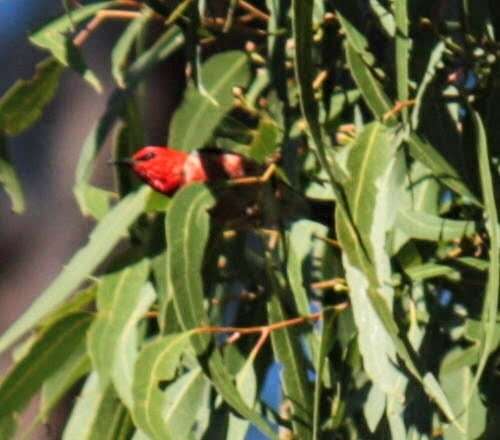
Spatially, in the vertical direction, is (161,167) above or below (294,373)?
above

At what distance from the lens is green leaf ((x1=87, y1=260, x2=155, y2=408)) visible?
1.48 m

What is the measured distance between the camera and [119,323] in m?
1.51

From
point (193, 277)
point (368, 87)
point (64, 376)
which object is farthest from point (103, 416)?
point (368, 87)

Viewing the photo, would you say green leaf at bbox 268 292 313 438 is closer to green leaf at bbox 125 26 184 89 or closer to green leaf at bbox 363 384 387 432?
green leaf at bbox 363 384 387 432

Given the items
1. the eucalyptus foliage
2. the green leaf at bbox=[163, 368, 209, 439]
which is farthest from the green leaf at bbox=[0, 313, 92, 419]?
the green leaf at bbox=[163, 368, 209, 439]

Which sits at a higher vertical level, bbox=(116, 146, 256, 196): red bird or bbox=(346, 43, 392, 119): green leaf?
bbox=(346, 43, 392, 119): green leaf

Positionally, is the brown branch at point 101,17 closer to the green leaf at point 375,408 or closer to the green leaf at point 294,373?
the green leaf at point 294,373

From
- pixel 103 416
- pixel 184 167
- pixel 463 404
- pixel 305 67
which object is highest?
pixel 305 67

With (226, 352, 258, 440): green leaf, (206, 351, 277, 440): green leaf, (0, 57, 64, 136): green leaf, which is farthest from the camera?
(0, 57, 64, 136): green leaf

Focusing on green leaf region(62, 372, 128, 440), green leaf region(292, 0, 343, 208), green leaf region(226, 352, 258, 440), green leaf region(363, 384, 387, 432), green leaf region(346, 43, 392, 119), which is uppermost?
green leaf region(292, 0, 343, 208)

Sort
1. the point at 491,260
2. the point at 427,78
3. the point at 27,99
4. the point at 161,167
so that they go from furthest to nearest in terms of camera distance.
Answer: the point at 27,99, the point at 161,167, the point at 427,78, the point at 491,260

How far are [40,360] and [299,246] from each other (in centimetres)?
29

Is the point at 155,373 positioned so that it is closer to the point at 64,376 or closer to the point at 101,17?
the point at 64,376

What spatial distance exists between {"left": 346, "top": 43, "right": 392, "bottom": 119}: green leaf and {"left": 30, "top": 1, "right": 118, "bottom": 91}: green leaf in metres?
0.26
